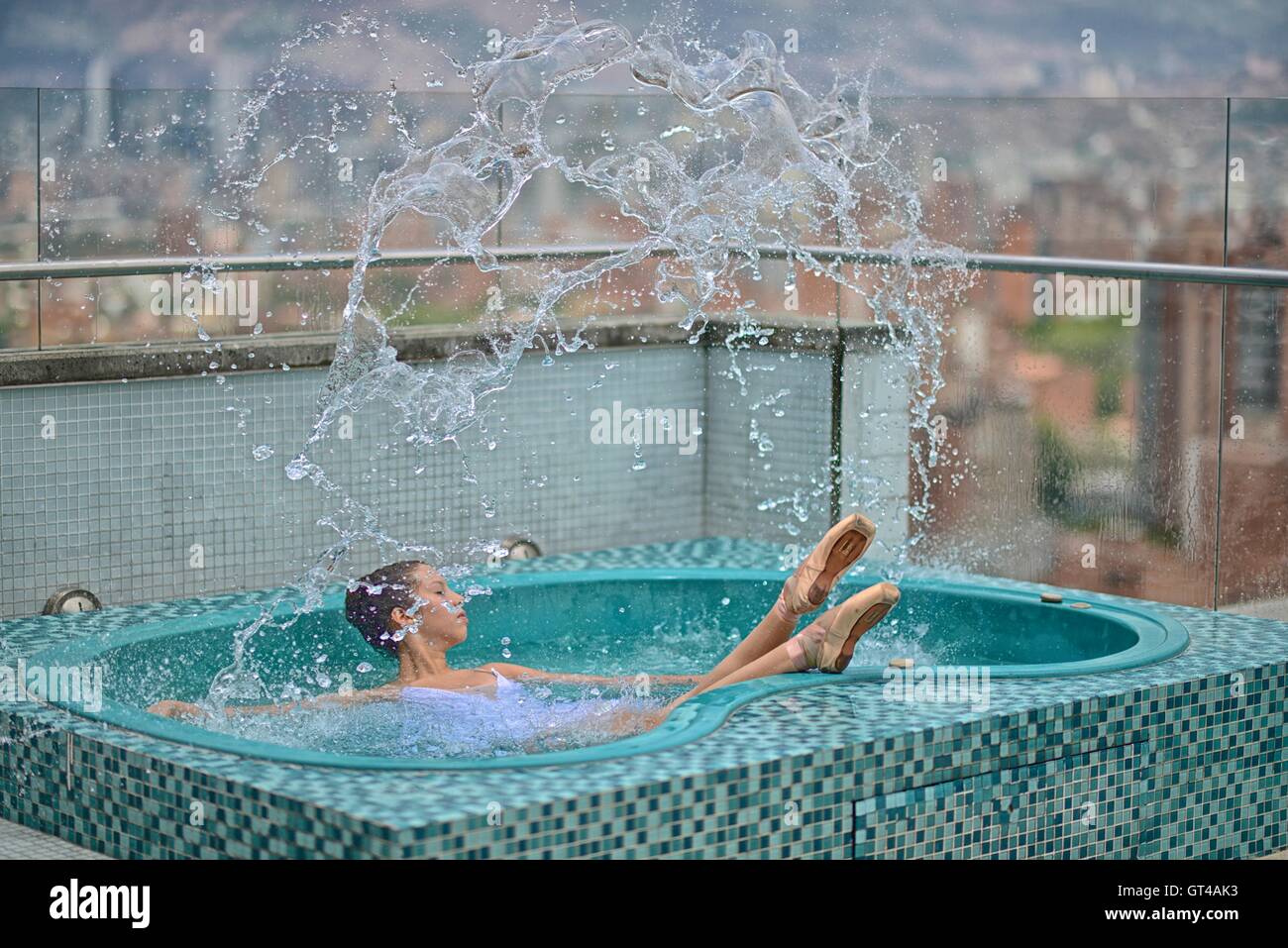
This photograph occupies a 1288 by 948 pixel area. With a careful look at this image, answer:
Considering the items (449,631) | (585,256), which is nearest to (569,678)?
(449,631)

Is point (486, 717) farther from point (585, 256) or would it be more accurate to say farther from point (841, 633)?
point (585, 256)

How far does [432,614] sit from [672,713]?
818mm

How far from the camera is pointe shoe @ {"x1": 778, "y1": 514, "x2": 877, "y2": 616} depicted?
4.11 meters

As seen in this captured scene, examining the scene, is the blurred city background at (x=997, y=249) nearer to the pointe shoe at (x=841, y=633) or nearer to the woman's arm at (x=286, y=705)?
the woman's arm at (x=286, y=705)

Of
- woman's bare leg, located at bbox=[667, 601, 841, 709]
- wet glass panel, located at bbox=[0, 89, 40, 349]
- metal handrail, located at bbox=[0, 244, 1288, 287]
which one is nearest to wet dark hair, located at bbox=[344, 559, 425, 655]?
woman's bare leg, located at bbox=[667, 601, 841, 709]

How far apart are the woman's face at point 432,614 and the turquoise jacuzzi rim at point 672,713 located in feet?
1.99

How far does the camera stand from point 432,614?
4293mm

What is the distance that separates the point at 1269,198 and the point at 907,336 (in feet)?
4.07

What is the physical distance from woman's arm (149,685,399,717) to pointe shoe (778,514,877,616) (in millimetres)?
909

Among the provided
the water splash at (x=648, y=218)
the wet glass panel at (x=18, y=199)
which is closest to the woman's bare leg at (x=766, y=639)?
the water splash at (x=648, y=218)

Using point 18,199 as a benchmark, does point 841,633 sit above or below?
below

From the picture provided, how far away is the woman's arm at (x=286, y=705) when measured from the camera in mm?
3932

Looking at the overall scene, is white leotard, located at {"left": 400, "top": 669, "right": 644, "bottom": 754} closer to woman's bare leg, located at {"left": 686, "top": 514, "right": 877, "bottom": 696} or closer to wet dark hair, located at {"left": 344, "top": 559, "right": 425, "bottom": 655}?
wet dark hair, located at {"left": 344, "top": 559, "right": 425, "bottom": 655}

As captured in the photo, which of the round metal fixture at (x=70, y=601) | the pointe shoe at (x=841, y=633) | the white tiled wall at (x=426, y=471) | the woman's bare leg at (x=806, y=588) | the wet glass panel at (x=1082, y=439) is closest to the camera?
the pointe shoe at (x=841, y=633)
